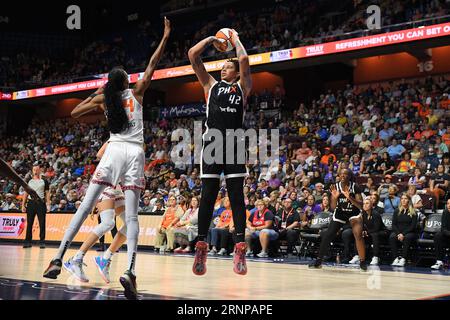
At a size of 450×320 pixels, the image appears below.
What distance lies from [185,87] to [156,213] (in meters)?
14.4

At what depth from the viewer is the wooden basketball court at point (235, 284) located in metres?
5.08

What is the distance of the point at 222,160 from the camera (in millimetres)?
5617

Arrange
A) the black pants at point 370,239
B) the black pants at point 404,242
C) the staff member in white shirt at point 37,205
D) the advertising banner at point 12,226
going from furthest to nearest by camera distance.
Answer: the advertising banner at point 12,226 < the staff member in white shirt at point 37,205 < the black pants at point 370,239 < the black pants at point 404,242

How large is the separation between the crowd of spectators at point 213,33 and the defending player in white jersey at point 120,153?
13.6m

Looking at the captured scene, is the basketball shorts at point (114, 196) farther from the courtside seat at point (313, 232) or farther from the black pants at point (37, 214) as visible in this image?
the black pants at point (37, 214)

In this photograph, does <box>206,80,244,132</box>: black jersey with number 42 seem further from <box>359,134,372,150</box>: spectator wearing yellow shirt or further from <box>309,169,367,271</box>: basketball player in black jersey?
<box>359,134,372,150</box>: spectator wearing yellow shirt

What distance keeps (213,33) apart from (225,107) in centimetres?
2176

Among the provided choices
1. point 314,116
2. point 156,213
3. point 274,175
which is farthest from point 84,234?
point 314,116

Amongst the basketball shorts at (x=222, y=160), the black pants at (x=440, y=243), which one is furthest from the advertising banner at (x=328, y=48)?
the basketball shorts at (x=222, y=160)

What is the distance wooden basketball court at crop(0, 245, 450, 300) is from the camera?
508 centimetres

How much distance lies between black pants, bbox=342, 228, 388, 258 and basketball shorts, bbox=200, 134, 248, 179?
561 centimetres

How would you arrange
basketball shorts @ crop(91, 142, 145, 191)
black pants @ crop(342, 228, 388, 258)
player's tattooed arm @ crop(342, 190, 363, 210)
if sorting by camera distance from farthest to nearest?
black pants @ crop(342, 228, 388, 258)
player's tattooed arm @ crop(342, 190, 363, 210)
basketball shorts @ crop(91, 142, 145, 191)

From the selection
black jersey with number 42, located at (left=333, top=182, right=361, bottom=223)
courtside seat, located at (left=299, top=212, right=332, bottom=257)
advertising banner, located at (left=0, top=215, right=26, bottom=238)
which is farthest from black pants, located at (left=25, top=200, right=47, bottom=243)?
black jersey with number 42, located at (left=333, top=182, right=361, bottom=223)

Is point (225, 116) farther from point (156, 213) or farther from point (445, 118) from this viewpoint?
point (445, 118)
